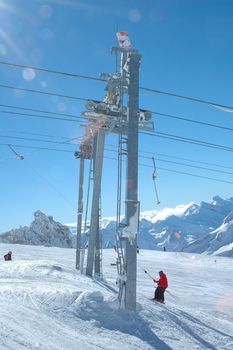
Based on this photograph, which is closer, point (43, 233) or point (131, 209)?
point (131, 209)

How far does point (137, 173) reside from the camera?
1316 centimetres

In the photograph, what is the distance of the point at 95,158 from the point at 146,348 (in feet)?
43.2

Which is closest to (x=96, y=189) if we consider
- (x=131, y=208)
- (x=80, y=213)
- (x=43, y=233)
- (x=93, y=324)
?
(x=80, y=213)

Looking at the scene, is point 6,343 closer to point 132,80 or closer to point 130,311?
point 130,311

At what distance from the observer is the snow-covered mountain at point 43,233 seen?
11294 centimetres

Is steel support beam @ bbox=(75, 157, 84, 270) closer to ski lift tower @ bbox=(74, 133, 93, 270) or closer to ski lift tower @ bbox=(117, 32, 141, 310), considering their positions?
ski lift tower @ bbox=(74, 133, 93, 270)

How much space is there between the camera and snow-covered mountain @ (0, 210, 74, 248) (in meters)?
113

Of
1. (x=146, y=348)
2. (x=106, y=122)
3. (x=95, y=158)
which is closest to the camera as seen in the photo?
(x=146, y=348)

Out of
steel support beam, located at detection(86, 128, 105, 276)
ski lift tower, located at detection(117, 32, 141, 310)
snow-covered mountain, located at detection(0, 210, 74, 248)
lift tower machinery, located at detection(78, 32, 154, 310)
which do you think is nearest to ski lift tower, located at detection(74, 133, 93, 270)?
steel support beam, located at detection(86, 128, 105, 276)

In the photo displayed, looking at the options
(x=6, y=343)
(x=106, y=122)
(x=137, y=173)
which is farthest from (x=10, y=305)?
(x=106, y=122)

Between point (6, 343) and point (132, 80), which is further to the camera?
point (132, 80)

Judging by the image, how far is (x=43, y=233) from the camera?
120938 millimetres

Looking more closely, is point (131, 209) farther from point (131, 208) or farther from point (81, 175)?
point (81, 175)

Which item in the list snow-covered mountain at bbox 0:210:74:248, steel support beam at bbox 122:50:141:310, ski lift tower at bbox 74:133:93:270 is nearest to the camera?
steel support beam at bbox 122:50:141:310
